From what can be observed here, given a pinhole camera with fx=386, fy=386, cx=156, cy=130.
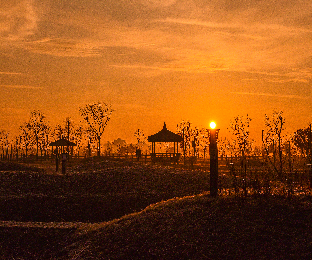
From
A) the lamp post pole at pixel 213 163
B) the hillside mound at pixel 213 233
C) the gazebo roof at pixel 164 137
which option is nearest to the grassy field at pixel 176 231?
the hillside mound at pixel 213 233

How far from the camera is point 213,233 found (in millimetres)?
8703

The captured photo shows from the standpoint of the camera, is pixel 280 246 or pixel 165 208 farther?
pixel 165 208

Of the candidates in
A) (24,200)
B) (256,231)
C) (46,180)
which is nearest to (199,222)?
(256,231)

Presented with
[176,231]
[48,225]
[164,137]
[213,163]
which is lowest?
[48,225]

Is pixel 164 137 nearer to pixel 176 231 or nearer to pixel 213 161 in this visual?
pixel 213 161

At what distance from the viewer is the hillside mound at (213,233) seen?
26.3 feet

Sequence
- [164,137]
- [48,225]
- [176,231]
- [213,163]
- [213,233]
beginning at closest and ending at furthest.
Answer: [213,233]
[176,231]
[213,163]
[48,225]
[164,137]

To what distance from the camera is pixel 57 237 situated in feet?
35.8

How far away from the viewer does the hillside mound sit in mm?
8008

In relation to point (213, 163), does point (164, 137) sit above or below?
above

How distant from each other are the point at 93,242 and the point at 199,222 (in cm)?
269

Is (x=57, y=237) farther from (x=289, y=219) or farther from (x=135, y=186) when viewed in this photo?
(x=135, y=186)

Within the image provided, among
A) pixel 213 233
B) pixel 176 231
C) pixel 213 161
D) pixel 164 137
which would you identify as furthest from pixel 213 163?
pixel 164 137

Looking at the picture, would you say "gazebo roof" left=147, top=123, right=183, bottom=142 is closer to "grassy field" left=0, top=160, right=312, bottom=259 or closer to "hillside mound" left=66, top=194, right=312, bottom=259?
"grassy field" left=0, top=160, right=312, bottom=259
